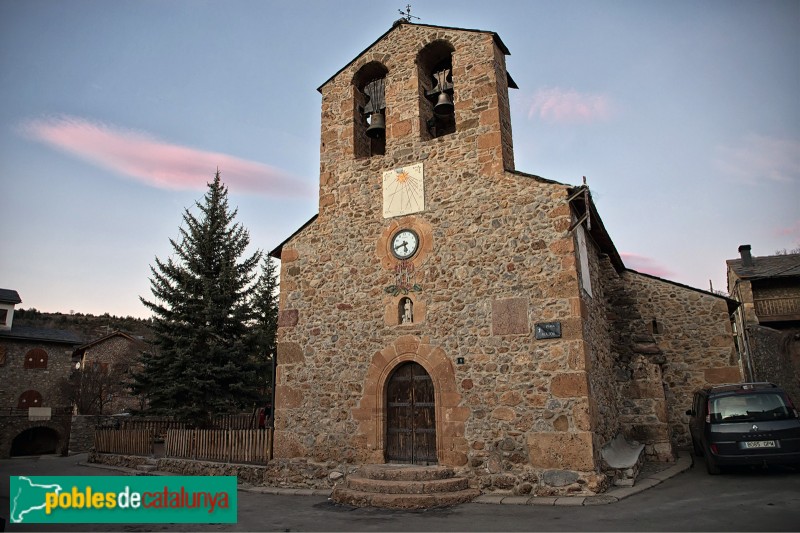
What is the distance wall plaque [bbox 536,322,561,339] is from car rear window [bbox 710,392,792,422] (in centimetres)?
328

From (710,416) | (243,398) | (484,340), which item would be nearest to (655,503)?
(710,416)

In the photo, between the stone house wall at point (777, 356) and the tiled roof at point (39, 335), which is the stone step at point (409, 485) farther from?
the tiled roof at point (39, 335)

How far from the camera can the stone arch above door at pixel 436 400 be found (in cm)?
944

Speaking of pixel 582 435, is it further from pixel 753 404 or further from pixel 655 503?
pixel 753 404

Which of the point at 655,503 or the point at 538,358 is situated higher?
the point at 538,358

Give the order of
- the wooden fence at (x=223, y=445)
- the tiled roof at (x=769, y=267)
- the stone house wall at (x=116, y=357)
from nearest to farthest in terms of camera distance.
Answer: the wooden fence at (x=223, y=445)
the tiled roof at (x=769, y=267)
the stone house wall at (x=116, y=357)

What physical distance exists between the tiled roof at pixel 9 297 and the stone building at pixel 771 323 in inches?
1722

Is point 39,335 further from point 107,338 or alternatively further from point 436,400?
point 436,400

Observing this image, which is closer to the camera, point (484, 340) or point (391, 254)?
point (484, 340)

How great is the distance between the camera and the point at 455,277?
10172mm

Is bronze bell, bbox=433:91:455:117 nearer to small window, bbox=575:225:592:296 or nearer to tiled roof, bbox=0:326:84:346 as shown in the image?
small window, bbox=575:225:592:296

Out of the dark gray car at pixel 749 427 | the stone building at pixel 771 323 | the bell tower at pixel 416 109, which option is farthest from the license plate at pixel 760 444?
the stone building at pixel 771 323

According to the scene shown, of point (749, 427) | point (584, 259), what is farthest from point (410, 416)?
point (749, 427)

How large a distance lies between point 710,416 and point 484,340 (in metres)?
4.28
